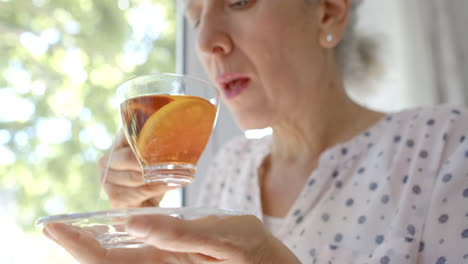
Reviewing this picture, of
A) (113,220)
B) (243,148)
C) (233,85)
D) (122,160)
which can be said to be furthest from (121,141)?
(243,148)

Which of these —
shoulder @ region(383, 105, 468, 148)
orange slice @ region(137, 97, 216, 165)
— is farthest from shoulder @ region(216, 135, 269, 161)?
orange slice @ region(137, 97, 216, 165)

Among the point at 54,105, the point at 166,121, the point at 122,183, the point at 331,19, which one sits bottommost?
the point at 122,183

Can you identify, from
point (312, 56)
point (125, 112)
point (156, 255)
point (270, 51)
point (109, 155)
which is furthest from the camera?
point (312, 56)

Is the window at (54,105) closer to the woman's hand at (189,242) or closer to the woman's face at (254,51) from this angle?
the woman's face at (254,51)

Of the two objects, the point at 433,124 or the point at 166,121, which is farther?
the point at 433,124

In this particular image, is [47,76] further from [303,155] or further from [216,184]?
[303,155]

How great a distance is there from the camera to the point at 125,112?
2.41ft

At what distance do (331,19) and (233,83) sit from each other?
35 centimetres

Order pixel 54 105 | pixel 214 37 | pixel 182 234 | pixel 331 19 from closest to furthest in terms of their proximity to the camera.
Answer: pixel 182 234
pixel 214 37
pixel 331 19
pixel 54 105

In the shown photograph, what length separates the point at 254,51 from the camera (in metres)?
1.05

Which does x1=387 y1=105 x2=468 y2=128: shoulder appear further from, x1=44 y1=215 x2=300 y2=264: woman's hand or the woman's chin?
x1=44 y1=215 x2=300 y2=264: woman's hand

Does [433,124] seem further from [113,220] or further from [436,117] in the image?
[113,220]

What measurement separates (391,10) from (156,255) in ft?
6.74

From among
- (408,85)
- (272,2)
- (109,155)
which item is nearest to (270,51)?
(272,2)
